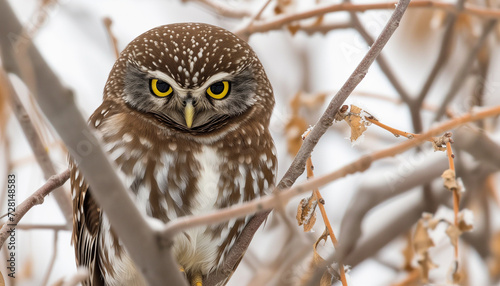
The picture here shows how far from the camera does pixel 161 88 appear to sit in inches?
110

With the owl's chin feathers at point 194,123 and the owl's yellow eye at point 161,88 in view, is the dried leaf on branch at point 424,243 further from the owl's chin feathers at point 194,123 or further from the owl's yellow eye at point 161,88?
the owl's yellow eye at point 161,88

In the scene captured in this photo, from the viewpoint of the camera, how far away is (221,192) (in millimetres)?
2719

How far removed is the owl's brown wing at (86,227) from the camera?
2803 mm

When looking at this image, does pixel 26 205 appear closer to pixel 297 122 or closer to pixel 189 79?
pixel 189 79

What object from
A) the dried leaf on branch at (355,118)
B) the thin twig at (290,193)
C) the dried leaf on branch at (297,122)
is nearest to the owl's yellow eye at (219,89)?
the dried leaf on branch at (297,122)

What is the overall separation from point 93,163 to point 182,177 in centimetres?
115

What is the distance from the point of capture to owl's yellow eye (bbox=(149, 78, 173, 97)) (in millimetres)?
2801

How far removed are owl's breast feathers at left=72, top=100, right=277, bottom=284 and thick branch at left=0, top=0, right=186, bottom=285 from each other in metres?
0.87

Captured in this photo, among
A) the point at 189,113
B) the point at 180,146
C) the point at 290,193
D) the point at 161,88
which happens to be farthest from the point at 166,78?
the point at 290,193

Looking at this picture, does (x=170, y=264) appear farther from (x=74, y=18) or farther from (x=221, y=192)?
(x=74, y=18)

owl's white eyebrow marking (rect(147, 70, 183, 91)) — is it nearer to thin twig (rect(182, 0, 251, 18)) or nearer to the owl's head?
the owl's head

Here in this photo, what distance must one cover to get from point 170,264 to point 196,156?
3.24 ft

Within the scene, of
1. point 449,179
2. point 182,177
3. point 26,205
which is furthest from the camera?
point 182,177

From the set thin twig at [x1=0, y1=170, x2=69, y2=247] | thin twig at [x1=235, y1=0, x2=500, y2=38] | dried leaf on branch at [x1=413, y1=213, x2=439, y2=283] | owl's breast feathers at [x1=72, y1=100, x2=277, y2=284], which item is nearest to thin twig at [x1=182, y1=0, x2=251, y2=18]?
thin twig at [x1=235, y1=0, x2=500, y2=38]
